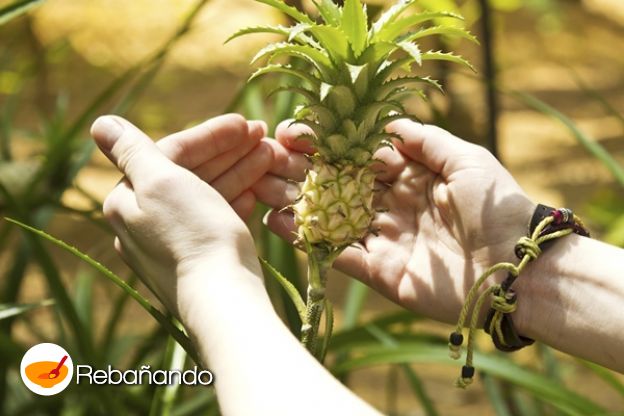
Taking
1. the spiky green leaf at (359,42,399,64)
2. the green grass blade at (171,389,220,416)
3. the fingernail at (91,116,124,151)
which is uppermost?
the spiky green leaf at (359,42,399,64)

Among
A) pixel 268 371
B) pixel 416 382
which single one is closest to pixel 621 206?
pixel 416 382

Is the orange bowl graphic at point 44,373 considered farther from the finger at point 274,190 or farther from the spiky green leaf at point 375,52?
the spiky green leaf at point 375,52

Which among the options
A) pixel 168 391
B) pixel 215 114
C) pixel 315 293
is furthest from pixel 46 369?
pixel 215 114

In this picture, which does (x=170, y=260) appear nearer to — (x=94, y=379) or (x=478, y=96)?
(x=94, y=379)

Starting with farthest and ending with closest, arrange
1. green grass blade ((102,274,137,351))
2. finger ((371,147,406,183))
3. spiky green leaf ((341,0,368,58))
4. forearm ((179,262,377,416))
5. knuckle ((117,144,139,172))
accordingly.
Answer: green grass blade ((102,274,137,351)) → finger ((371,147,406,183)) → knuckle ((117,144,139,172)) → spiky green leaf ((341,0,368,58)) → forearm ((179,262,377,416))

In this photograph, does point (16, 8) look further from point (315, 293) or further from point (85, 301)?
point (85, 301)

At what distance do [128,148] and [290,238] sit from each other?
0.21 m

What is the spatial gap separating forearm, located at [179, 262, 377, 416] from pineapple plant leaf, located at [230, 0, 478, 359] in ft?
0.27

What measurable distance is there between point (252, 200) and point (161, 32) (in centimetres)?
347

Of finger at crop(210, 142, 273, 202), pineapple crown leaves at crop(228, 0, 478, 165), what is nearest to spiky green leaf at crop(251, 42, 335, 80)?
pineapple crown leaves at crop(228, 0, 478, 165)

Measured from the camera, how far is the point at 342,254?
101cm

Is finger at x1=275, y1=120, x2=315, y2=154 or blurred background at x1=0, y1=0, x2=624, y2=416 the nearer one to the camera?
finger at x1=275, y1=120, x2=315, y2=154

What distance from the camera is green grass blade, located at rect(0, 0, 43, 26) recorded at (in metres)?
0.95

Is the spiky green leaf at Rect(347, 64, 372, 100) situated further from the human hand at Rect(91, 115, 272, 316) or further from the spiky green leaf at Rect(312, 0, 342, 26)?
the human hand at Rect(91, 115, 272, 316)
